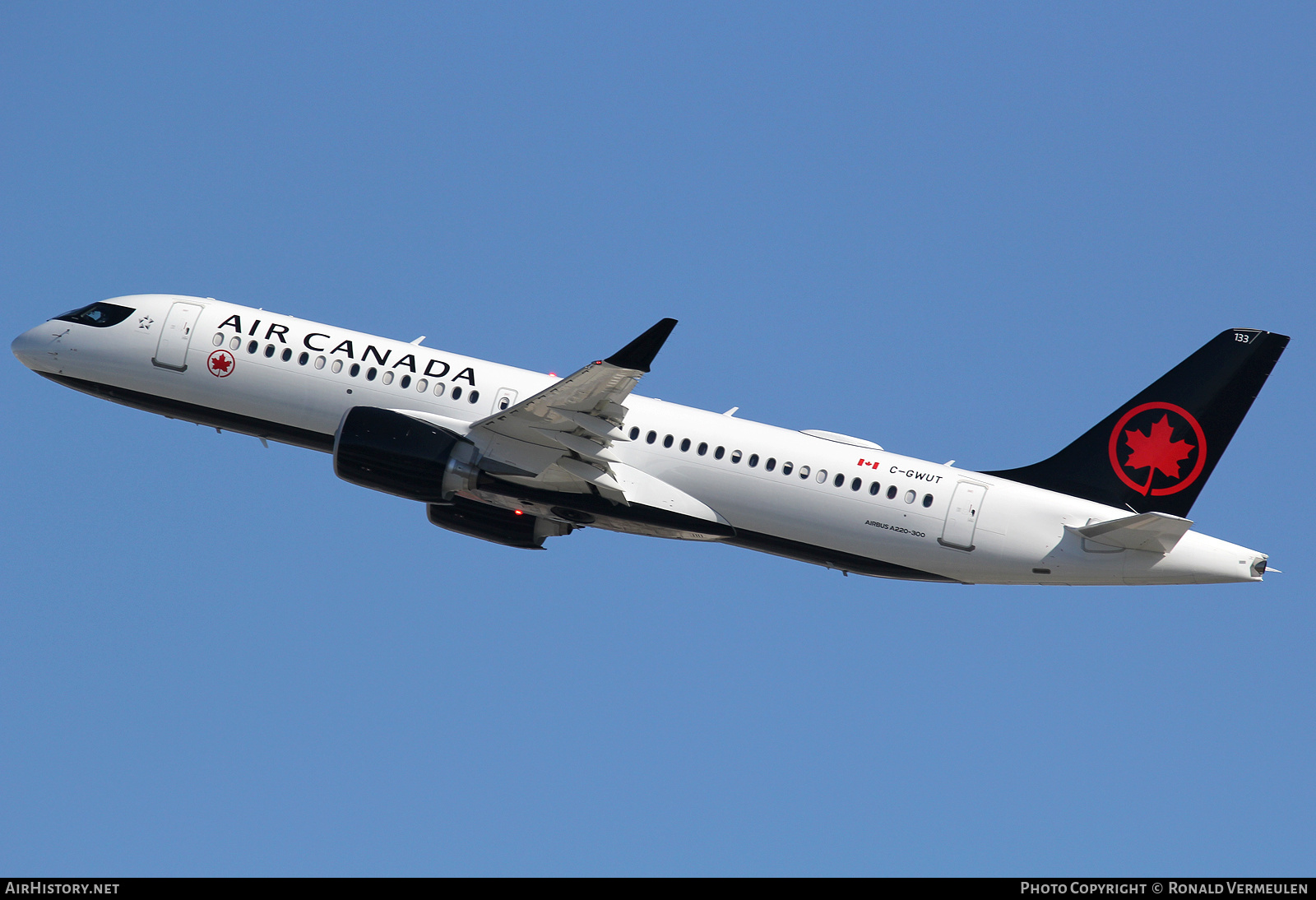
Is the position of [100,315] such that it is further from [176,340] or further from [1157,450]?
[1157,450]

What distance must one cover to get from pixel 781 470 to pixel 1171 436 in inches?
→ 441

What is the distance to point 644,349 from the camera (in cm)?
3341

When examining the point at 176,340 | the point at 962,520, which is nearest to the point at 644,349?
the point at 962,520

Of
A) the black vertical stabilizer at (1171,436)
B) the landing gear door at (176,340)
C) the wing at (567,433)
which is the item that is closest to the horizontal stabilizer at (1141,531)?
the black vertical stabilizer at (1171,436)

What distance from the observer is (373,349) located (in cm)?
4112

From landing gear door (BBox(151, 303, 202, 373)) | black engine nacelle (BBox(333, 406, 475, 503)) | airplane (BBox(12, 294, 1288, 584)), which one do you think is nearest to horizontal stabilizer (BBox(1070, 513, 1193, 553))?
airplane (BBox(12, 294, 1288, 584))

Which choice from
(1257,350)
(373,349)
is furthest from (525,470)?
(1257,350)

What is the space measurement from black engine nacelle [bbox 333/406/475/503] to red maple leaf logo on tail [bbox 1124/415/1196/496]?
19.0 metres

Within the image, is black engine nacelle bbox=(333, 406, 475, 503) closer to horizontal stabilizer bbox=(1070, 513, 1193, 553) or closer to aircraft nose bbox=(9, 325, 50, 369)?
aircraft nose bbox=(9, 325, 50, 369)

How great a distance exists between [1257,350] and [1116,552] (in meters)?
7.30

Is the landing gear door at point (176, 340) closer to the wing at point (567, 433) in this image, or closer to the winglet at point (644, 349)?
the wing at point (567, 433)

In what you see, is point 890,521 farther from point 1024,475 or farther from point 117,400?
point 117,400

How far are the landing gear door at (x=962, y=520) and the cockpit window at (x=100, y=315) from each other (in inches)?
1032
